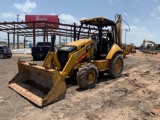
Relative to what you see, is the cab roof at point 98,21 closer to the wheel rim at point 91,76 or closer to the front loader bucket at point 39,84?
the wheel rim at point 91,76

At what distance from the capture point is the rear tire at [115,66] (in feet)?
33.2

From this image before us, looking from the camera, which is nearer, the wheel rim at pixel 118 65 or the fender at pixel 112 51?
the fender at pixel 112 51

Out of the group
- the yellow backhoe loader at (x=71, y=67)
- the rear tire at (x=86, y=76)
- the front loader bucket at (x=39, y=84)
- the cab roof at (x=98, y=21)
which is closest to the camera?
the front loader bucket at (x=39, y=84)

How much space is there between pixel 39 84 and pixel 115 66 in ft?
12.1

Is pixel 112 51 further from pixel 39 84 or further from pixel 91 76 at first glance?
pixel 39 84

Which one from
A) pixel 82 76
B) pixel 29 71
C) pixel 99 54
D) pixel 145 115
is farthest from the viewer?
pixel 99 54

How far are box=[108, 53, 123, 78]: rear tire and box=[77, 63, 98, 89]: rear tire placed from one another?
1706 mm

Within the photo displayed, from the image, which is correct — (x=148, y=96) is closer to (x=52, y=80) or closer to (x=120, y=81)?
(x=120, y=81)

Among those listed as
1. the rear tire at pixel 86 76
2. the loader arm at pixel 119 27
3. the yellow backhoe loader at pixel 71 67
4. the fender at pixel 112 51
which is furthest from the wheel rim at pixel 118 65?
the rear tire at pixel 86 76

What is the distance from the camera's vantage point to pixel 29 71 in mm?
9156

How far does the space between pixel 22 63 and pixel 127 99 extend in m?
4.41

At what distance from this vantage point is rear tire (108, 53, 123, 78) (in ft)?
33.2

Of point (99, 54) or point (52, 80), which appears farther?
point (99, 54)

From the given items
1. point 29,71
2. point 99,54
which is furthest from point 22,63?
point 99,54
